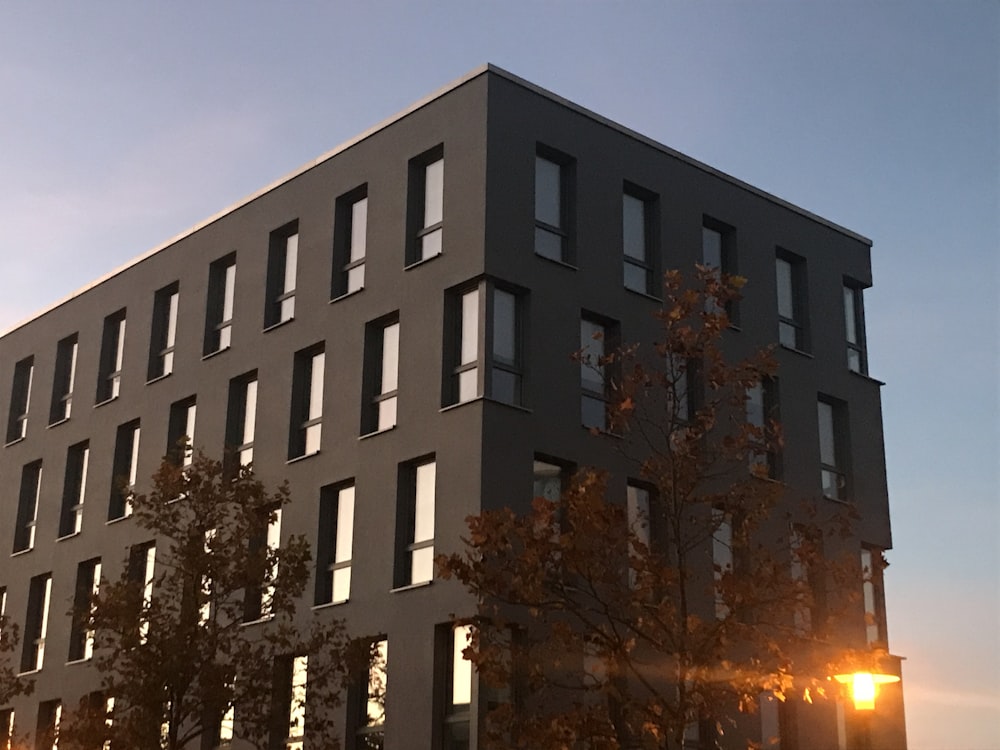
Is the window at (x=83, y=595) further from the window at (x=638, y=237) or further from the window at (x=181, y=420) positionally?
the window at (x=638, y=237)

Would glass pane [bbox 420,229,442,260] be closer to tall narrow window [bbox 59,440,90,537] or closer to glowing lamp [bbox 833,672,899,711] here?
tall narrow window [bbox 59,440,90,537]

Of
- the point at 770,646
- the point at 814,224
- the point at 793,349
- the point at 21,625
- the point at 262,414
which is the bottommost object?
the point at 770,646

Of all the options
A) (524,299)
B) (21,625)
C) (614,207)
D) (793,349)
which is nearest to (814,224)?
(793,349)

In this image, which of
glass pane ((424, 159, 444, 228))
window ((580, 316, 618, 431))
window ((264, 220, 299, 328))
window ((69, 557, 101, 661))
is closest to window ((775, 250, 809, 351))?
window ((580, 316, 618, 431))

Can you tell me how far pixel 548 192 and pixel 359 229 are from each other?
13.0 ft

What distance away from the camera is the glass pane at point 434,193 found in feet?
91.2

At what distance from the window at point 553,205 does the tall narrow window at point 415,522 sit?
463 cm

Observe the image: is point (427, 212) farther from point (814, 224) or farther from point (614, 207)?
point (814, 224)

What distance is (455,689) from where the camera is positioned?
80.5 ft

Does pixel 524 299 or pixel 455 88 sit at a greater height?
pixel 455 88

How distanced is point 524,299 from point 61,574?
46.3 ft

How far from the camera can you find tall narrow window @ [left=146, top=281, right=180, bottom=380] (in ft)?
110

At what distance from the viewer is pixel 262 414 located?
98.0 feet

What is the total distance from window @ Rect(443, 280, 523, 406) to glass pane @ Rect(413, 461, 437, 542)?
1.27 meters
